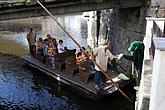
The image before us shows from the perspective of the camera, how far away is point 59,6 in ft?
45.9

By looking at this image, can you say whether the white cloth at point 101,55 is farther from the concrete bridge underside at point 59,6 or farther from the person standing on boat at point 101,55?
the concrete bridge underside at point 59,6

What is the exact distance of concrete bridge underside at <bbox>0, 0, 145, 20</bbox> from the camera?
1322cm

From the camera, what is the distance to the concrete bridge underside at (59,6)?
1322 cm

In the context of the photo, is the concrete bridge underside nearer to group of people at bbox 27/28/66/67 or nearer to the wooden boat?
group of people at bbox 27/28/66/67

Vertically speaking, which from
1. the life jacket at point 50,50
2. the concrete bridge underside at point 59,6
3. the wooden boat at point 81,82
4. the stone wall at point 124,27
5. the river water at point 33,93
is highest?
the concrete bridge underside at point 59,6

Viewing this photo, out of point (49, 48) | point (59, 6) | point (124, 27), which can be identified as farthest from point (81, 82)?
point (124, 27)

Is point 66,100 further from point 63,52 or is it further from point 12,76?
point 12,76

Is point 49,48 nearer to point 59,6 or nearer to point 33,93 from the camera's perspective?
point 59,6

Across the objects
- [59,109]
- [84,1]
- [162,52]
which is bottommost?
[59,109]

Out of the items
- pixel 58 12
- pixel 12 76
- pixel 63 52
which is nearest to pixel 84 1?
pixel 58 12

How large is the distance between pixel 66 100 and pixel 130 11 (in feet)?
18.1

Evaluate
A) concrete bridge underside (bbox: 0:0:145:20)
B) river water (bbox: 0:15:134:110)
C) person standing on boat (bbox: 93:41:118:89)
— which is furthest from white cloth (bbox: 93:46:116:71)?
concrete bridge underside (bbox: 0:0:145:20)

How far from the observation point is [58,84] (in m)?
14.1

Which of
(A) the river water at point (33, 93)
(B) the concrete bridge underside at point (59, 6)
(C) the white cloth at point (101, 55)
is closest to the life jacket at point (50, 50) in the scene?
(A) the river water at point (33, 93)
